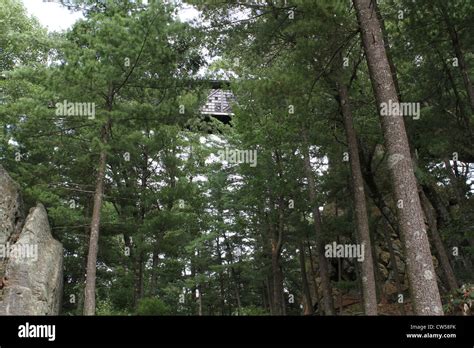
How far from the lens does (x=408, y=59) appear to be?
502 inches

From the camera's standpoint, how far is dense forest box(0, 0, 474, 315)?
9.95 m

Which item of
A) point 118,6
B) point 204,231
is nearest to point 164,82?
point 118,6

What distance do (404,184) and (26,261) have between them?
993 cm

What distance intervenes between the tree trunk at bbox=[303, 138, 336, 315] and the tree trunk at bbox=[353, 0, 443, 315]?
25.9ft

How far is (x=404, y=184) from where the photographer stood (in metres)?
7.13

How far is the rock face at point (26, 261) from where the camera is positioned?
1069 centimetres

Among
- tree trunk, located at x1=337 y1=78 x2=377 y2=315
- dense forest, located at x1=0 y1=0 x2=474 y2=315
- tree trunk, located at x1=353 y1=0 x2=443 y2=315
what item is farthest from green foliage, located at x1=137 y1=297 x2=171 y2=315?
tree trunk, located at x1=353 y1=0 x2=443 y2=315

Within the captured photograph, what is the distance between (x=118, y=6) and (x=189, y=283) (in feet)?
45.7

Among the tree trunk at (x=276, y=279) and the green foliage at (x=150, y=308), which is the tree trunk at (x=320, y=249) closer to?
the tree trunk at (x=276, y=279)

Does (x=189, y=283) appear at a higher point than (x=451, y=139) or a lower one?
lower

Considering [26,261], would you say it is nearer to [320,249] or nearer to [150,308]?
[150,308]

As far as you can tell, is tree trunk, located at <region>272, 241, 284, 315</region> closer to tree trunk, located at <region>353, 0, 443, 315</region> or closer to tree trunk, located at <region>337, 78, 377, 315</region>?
tree trunk, located at <region>337, 78, 377, 315</region>
